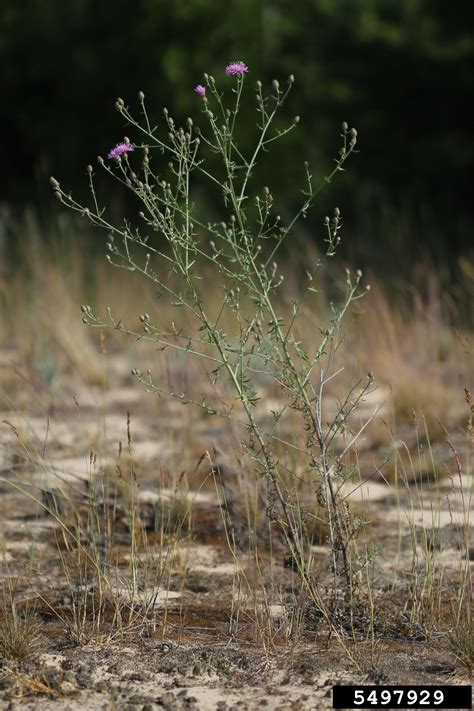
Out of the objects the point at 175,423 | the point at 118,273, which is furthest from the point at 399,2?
the point at 175,423

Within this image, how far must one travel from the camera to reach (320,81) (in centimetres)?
1296

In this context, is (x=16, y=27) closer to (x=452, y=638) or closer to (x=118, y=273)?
(x=118, y=273)

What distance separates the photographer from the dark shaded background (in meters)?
11.8

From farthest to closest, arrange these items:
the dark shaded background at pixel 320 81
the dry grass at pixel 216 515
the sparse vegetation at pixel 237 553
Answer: the dark shaded background at pixel 320 81, the dry grass at pixel 216 515, the sparse vegetation at pixel 237 553

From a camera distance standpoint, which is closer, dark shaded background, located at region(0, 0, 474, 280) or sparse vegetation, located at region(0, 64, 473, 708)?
sparse vegetation, located at region(0, 64, 473, 708)

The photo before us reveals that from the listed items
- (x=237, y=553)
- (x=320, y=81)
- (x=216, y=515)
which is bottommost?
(x=237, y=553)

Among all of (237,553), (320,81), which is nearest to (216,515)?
(237,553)

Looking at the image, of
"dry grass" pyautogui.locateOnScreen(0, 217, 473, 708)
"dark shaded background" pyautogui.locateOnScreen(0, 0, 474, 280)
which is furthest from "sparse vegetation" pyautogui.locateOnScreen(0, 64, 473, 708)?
"dark shaded background" pyautogui.locateOnScreen(0, 0, 474, 280)

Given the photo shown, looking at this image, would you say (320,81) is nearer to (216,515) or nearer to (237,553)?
(216,515)

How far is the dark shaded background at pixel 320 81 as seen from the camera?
11758 mm

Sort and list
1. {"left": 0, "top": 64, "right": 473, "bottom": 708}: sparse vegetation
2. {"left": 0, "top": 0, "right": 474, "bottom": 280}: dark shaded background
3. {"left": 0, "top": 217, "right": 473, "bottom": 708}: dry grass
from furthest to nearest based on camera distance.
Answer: {"left": 0, "top": 0, "right": 474, "bottom": 280}: dark shaded background
{"left": 0, "top": 217, "right": 473, "bottom": 708}: dry grass
{"left": 0, "top": 64, "right": 473, "bottom": 708}: sparse vegetation

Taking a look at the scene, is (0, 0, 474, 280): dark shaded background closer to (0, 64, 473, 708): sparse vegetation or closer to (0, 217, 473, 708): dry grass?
(0, 217, 473, 708): dry grass

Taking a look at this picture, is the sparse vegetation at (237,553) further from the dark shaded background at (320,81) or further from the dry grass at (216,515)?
the dark shaded background at (320,81)

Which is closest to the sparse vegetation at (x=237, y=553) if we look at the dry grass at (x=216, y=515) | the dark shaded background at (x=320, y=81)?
the dry grass at (x=216, y=515)
